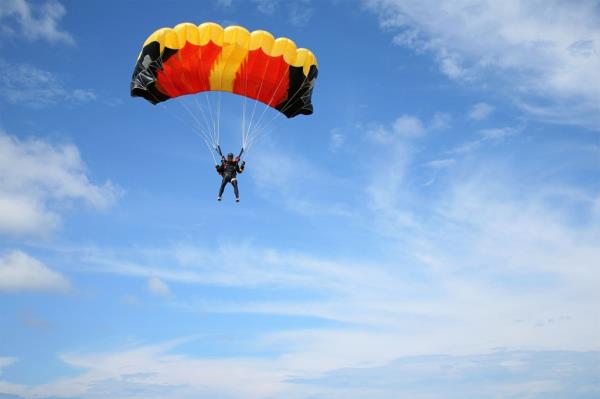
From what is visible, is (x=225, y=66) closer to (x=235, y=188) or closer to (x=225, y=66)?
(x=225, y=66)

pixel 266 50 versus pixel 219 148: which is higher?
pixel 266 50

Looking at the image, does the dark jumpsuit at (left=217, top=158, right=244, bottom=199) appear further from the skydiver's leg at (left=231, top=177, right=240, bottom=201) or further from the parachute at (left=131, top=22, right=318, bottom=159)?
the parachute at (left=131, top=22, right=318, bottom=159)

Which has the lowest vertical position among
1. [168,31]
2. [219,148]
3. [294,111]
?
[219,148]

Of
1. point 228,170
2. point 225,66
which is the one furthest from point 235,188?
point 225,66

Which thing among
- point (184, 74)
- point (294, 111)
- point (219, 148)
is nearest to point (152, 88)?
point (184, 74)

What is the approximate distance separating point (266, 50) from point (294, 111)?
3692mm

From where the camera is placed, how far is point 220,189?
29828 mm

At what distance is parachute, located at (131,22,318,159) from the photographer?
29.2 meters

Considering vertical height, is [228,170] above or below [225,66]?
below

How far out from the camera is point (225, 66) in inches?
1196

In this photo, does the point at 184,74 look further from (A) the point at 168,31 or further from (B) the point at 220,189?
(B) the point at 220,189

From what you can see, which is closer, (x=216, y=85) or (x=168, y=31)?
(x=168, y=31)

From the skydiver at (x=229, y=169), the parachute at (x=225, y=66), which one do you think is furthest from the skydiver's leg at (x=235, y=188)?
the parachute at (x=225, y=66)

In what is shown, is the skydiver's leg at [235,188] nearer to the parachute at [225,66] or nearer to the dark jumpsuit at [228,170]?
the dark jumpsuit at [228,170]
